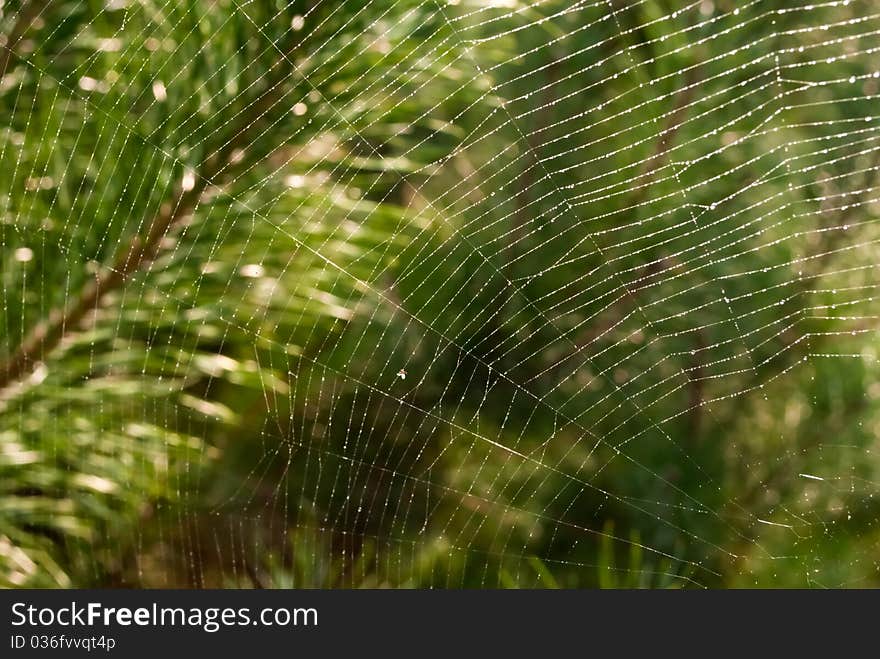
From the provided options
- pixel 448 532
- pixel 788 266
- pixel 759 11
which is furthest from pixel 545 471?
pixel 759 11

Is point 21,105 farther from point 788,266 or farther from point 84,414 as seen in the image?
point 788,266

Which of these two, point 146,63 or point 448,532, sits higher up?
point 146,63

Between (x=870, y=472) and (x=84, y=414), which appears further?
(x=870, y=472)

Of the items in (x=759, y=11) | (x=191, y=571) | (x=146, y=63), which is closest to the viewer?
(x=146, y=63)

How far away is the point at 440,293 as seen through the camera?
599 mm

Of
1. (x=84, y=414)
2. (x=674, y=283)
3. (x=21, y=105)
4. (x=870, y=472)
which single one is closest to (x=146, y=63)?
(x=21, y=105)

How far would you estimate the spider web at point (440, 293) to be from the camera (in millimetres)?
473

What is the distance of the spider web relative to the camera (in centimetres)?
47

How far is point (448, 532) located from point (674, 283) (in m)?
0.23

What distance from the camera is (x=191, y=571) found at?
71cm

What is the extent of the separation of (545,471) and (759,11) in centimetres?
32

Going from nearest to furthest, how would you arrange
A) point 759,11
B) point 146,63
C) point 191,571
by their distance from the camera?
point 146,63, point 759,11, point 191,571

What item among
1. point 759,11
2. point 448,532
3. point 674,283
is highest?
point 759,11

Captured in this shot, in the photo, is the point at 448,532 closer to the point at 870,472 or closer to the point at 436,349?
the point at 436,349
